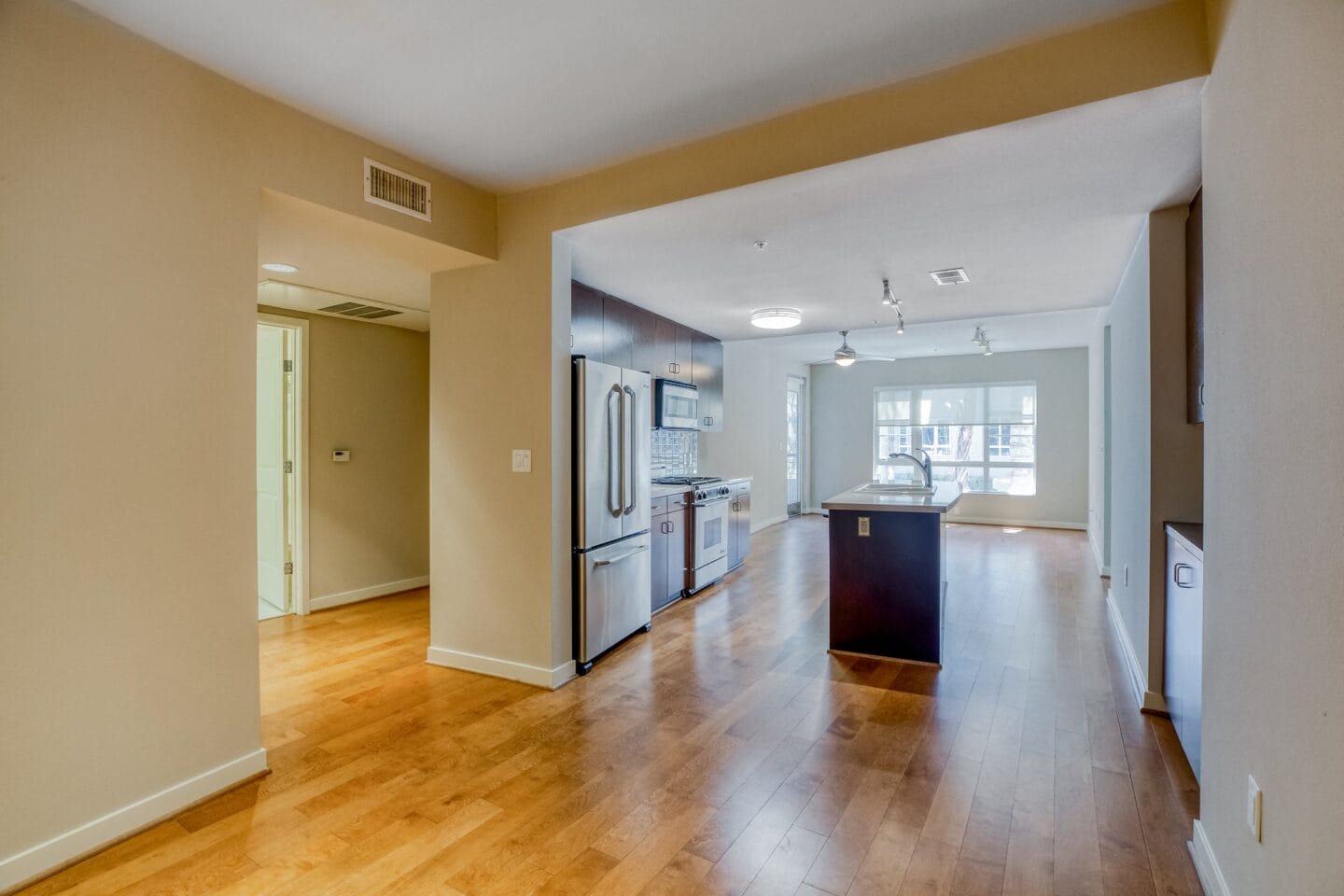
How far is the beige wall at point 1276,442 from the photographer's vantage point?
1.07m

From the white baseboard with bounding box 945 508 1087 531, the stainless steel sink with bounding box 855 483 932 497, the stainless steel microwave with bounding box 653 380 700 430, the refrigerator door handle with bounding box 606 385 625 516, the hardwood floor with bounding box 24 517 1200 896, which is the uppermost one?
the stainless steel microwave with bounding box 653 380 700 430

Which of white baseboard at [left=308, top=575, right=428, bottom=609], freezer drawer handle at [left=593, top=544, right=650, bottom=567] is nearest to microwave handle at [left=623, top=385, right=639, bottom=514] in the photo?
freezer drawer handle at [left=593, top=544, right=650, bottom=567]

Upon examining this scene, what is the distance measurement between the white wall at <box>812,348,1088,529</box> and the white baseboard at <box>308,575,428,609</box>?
21.7ft

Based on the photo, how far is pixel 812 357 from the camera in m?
9.46

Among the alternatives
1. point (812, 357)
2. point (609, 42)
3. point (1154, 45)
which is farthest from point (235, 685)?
point (812, 357)

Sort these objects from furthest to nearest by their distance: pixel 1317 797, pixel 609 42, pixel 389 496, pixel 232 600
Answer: pixel 389 496 < pixel 232 600 < pixel 609 42 < pixel 1317 797

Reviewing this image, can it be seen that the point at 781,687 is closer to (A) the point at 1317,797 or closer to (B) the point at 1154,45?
(A) the point at 1317,797

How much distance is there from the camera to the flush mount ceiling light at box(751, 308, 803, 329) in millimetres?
4941

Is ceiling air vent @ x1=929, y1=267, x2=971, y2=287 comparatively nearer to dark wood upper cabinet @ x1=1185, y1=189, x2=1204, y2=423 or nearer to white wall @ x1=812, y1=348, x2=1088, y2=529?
dark wood upper cabinet @ x1=1185, y1=189, x2=1204, y2=423

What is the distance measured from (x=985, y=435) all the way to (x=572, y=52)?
8557mm

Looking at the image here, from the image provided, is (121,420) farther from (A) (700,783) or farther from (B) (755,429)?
(B) (755,429)

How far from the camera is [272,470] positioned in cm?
486

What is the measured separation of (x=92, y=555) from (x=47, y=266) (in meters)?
0.89

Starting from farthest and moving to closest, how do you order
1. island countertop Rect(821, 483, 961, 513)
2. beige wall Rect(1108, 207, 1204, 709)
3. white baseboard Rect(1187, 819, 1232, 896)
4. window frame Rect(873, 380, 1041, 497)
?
window frame Rect(873, 380, 1041, 497) → island countertop Rect(821, 483, 961, 513) → beige wall Rect(1108, 207, 1204, 709) → white baseboard Rect(1187, 819, 1232, 896)
